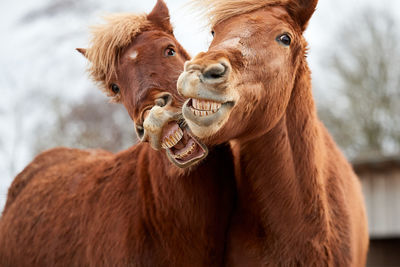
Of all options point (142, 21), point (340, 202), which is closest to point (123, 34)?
point (142, 21)

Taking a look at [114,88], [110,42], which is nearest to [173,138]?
[114,88]

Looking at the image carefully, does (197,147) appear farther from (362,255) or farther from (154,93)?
(362,255)

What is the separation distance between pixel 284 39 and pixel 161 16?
1428 mm

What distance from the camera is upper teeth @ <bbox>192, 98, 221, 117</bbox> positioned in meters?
2.81

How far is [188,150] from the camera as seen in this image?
3191 millimetres

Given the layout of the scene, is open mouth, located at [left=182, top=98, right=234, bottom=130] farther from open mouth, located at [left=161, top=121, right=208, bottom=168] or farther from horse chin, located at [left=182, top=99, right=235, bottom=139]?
open mouth, located at [left=161, top=121, right=208, bottom=168]

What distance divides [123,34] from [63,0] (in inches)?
349

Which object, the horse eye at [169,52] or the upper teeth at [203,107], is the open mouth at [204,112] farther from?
the horse eye at [169,52]

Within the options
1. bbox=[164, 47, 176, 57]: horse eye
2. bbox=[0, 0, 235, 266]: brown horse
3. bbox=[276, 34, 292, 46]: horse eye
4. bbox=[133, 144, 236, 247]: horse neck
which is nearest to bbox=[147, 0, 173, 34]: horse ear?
bbox=[0, 0, 235, 266]: brown horse

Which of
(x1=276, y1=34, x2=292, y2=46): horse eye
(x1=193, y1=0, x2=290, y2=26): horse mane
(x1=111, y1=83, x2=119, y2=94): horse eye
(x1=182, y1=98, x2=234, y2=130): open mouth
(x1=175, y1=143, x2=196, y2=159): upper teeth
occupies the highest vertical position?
(x1=193, y1=0, x2=290, y2=26): horse mane

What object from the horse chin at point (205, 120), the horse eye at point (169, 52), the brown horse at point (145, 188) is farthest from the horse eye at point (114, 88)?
the horse chin at point (205, 120)

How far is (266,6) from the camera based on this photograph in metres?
3.59

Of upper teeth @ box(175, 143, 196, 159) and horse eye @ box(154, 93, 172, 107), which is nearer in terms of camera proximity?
upper teeth @ box(175, 143, 196, 159)

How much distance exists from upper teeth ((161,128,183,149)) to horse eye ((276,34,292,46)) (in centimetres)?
94
